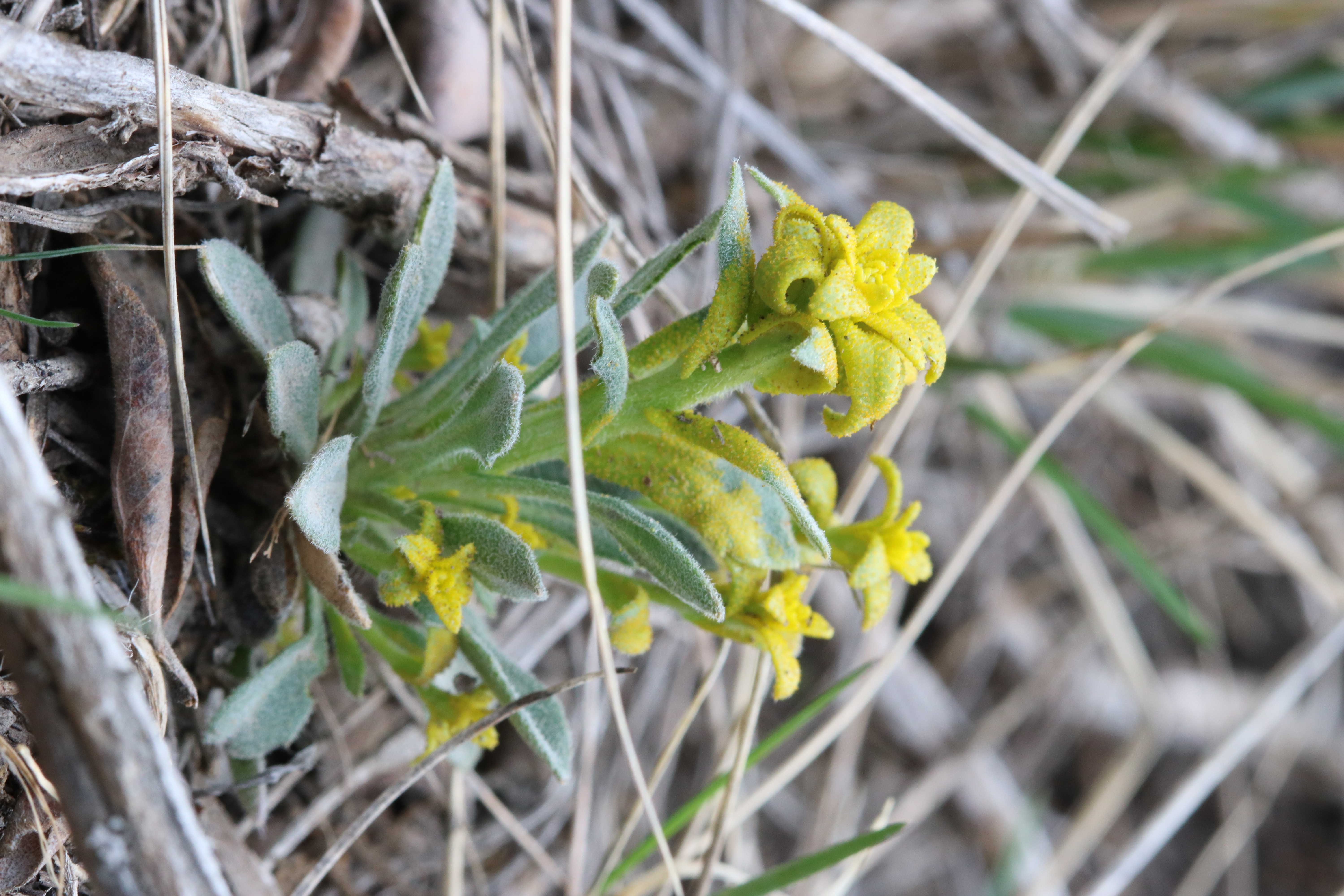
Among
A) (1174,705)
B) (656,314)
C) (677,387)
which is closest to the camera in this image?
(677,387)

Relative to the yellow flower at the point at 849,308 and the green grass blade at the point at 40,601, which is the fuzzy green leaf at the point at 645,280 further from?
the green grass blade at the point at 40,601

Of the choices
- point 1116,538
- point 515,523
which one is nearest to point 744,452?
point 515,523

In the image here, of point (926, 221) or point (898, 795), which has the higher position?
point (926, 221)

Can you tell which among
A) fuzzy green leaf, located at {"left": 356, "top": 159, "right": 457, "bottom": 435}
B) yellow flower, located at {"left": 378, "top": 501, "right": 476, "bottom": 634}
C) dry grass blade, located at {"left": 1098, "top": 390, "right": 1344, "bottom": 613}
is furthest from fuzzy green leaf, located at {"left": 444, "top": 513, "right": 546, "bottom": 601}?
dry grass blade, located at {"left": 1098, "top": 390, "right": 1344, "bottom": 613}

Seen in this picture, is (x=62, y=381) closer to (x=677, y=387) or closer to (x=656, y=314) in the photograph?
(x=677, y=387)

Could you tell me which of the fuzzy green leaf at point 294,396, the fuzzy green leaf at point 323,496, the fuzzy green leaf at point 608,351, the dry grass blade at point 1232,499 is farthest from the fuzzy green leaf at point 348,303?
the dry grass blade at point 1232,499

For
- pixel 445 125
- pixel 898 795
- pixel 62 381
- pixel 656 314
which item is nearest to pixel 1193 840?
pixel 898 795

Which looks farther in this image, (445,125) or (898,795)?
(898,795)

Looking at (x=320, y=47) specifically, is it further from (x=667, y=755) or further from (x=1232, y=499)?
(x=1232, y=499)
